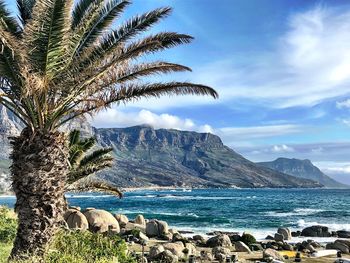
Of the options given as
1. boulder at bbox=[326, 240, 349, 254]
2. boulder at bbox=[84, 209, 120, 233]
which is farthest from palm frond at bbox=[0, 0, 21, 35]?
boulder at bbox=[326, 240, 349, 254]

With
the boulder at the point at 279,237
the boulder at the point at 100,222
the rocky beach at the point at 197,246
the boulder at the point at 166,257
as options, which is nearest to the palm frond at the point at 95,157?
the rocky beach at the point at 197,246

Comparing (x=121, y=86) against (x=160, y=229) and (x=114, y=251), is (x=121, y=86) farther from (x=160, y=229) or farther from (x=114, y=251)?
(x=160, y=229)

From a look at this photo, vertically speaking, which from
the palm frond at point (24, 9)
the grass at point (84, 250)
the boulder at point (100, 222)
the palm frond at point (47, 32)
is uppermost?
the palm frond at point (24, 9)

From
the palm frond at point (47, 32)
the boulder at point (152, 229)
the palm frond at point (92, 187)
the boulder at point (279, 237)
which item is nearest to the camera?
the palm frond at point (47, 32)

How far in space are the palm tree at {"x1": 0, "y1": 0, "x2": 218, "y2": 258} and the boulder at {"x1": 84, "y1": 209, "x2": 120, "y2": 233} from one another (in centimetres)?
1679

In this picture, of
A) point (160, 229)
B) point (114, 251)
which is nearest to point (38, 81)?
point (114, 251)

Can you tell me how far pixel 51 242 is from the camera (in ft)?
36.8

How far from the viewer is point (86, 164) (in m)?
22.9

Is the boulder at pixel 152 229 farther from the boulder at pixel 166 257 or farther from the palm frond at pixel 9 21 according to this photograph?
the palm frond at pixel 9 21

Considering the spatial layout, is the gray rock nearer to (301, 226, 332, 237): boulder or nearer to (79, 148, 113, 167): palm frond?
(301, 226, 332, 237): boulder

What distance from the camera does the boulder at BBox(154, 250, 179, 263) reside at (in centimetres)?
1897

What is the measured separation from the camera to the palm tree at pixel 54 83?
32.8ft

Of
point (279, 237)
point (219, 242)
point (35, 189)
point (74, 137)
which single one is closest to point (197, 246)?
point (219, 242)

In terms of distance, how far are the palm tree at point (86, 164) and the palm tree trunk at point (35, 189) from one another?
9885 millimetres
